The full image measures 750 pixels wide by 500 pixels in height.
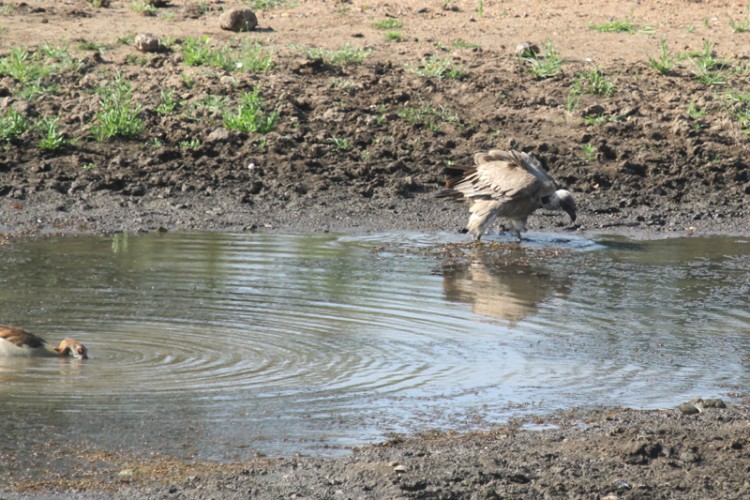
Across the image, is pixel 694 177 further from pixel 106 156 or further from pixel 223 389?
pixel 223 389

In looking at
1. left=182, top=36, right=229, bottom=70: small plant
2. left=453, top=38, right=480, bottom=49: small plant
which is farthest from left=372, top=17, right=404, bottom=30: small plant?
left=182, top=36, right=229, bottom=70: small plant

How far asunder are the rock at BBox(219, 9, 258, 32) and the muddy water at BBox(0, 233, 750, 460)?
5.30 m

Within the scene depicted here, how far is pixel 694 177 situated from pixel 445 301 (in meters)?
5.73

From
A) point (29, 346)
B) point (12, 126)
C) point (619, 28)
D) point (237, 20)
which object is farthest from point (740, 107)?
point (29, 346)

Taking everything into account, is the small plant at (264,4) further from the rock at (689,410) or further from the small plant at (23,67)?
the rock at (689,410)

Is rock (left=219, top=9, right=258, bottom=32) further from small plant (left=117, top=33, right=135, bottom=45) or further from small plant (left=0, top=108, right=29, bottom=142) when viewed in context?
small plant (left=0, top=108, right=29, bottom=142)

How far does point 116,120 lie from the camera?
1413 centimetres

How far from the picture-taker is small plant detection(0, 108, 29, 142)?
45.6 feet

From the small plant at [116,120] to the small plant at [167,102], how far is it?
0.87 feet

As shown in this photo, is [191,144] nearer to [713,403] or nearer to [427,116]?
[427,116]

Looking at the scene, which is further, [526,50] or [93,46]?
[526,50]

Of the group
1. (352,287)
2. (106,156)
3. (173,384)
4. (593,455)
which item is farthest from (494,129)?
(593,455)

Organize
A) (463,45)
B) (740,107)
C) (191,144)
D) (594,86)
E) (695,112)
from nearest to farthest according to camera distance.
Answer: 1. (191,144)
2. (695,112)
3. (740,107)
4. (594,86)
5. (463,45)

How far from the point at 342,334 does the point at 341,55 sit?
8.04 m
